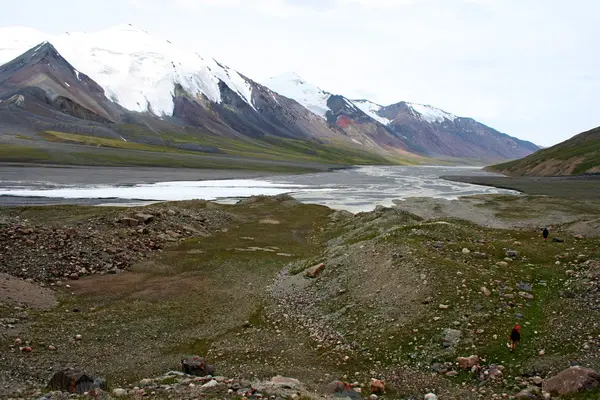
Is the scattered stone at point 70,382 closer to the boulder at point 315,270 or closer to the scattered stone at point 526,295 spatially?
the boulder at point 315,270

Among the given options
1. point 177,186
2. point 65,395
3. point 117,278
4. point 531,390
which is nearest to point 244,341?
point 65,395

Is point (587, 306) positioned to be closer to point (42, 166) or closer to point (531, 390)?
point (531, 390)

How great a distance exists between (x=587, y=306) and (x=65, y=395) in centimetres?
2351

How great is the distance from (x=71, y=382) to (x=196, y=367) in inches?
186

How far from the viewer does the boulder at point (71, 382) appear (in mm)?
→ 16484

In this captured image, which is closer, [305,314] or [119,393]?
[119,393]

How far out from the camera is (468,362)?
61.9 feet

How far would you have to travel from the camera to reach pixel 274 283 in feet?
112

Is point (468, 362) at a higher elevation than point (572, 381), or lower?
lower

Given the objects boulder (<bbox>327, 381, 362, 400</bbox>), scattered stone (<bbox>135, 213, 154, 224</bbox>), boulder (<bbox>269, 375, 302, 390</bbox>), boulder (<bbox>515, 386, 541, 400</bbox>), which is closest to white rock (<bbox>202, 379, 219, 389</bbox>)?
boulder (<bbox>269, 375, 302, 390</bbox>)

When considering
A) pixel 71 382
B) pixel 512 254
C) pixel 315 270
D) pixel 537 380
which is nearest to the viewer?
pixel 71 382

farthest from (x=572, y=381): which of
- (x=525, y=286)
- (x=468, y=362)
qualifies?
(x=525, y=286)

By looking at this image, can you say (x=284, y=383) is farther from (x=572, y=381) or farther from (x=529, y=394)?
(x=572, y=381)

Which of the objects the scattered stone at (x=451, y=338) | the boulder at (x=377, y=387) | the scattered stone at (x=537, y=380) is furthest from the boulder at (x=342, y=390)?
the scattered stone at (x=537, y=380)
